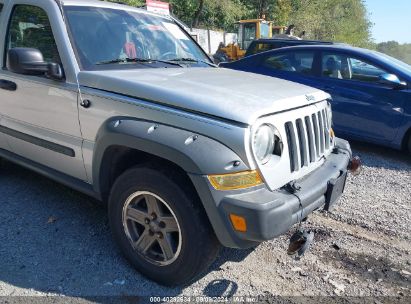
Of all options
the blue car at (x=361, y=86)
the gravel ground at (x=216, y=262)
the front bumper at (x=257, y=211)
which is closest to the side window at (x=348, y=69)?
the blue car at (x=361, y=86)

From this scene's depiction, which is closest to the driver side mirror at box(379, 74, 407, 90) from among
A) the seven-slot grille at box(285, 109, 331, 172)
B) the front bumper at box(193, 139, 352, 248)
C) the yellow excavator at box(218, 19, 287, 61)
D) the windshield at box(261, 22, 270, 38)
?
the seven-slot grille at box(285, 109, 331, 172)

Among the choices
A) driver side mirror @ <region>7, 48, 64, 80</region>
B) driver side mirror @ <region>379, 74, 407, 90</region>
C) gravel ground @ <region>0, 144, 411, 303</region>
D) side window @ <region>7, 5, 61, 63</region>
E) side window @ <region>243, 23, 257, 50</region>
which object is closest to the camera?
gravel ground @ <region>0, 144, 411, 303</region>

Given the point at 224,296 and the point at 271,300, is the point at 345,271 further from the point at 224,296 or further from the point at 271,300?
the point at 224,296

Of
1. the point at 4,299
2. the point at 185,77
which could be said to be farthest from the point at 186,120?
the point at 4,299

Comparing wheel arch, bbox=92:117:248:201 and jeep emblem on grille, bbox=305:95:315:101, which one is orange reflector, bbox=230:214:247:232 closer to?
wheel arch, bbox=92:117:248:201

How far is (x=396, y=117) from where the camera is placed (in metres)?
5.73

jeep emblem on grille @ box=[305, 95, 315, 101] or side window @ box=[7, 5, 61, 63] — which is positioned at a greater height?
side window @ box=[7, 5, 61, 63]

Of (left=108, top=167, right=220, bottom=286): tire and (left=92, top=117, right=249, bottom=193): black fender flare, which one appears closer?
(left=92, top=117, right=249, bottom=193): black fender flare

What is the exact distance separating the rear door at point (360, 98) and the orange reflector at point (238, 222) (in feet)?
14.6

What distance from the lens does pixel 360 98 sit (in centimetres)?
600

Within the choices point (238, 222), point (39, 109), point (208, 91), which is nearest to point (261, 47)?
point (39, 109)

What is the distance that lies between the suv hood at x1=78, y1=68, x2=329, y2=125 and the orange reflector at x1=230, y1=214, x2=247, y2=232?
55 cm

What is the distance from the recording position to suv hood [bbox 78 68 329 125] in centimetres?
238

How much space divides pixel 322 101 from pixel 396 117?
3.16 m
